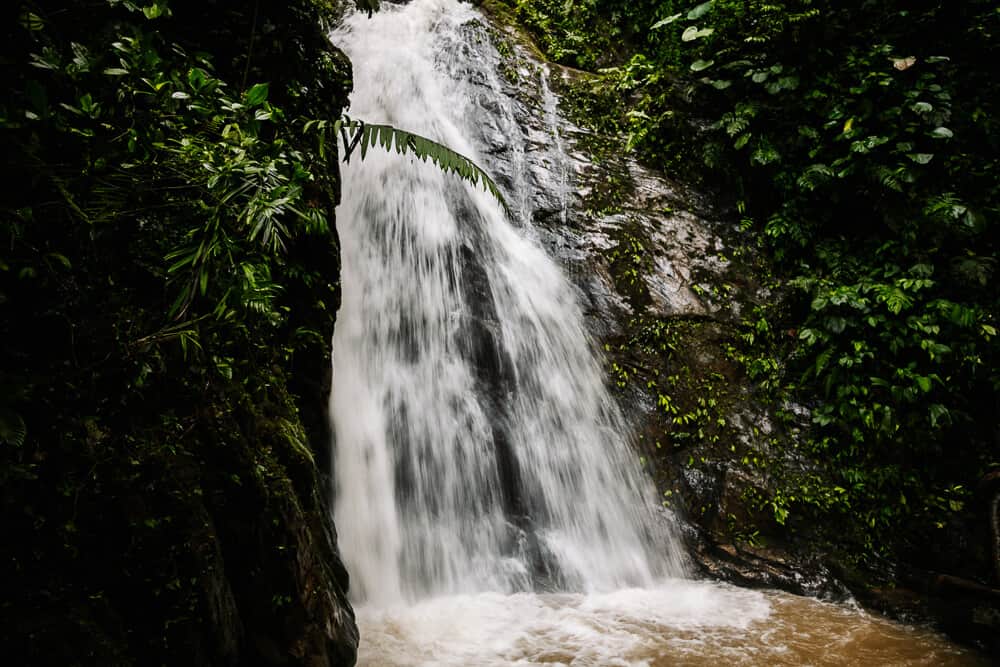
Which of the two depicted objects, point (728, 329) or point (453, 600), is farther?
point (728, 329)

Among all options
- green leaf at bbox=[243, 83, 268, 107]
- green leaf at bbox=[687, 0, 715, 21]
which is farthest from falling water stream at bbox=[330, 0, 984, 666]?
green leaf at bbox=[243, 83, 268, 107]

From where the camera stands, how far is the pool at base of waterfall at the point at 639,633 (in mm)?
3096

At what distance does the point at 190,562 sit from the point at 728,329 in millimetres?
5154

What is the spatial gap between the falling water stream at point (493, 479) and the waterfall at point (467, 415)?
0.02 meters

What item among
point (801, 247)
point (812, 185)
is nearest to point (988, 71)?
point (812, 185)

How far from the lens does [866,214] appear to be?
5.50 meters

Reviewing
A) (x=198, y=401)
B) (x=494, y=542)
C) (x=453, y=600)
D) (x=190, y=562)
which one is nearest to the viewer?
(x=190, y=562)

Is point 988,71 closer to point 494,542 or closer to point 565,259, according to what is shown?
point 565,259

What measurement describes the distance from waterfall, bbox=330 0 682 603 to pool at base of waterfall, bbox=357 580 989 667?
302 mm

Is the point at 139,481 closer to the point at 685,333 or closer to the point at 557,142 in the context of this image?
the point at 685,333

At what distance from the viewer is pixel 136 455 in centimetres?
176

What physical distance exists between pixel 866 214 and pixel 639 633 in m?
4.84

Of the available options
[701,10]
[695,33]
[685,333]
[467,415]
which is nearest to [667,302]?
[685,333]

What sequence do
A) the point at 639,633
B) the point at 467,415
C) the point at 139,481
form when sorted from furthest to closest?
the point at 467,415, the point at 639,633, the point at 139,481
